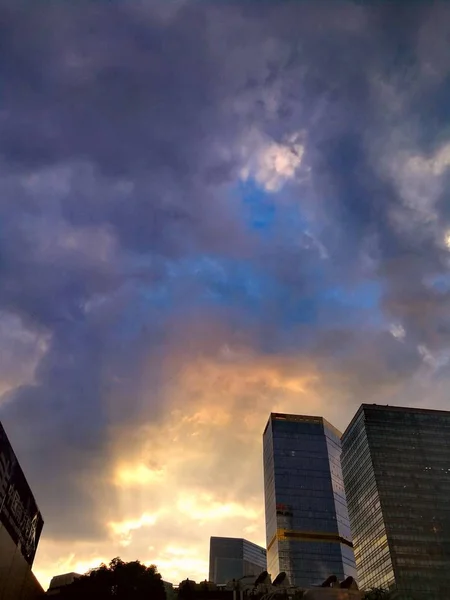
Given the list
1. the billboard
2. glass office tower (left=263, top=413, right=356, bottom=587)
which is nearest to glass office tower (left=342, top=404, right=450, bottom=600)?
glass office tower (left=263, top=413, right=356, bottom=587)

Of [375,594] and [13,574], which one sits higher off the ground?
[375,594]

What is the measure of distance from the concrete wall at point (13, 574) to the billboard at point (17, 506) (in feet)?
3.30

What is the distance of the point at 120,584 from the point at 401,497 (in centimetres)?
11279

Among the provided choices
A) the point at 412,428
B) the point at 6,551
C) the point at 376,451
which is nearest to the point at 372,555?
the point at 376,451

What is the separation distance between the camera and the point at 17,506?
55156mm

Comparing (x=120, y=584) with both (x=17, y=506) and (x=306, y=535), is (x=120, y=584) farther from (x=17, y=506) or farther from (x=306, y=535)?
(x=306, y=535)

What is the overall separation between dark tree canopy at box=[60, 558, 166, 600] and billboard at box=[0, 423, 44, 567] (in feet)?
25.9

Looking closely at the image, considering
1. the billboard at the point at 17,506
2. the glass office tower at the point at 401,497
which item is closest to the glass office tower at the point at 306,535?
the glass office tower at the point at 401,497

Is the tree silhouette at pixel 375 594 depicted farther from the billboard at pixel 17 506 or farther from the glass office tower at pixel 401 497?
the billboard at pixel 17 506

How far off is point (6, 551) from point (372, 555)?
134192mm

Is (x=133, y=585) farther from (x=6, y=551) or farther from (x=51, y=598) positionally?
(x=6, y=551)

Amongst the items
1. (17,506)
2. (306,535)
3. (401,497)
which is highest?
(306,535)

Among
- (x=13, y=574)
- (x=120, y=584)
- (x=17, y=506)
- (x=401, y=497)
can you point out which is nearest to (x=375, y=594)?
(x=120, y=584)

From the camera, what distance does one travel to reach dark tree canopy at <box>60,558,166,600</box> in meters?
64.9
